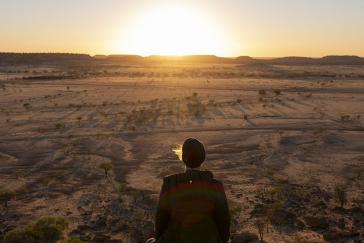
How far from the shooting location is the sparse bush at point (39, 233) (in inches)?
364

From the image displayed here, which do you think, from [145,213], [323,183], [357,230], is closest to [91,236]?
[145,213]

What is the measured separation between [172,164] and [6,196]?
19.6 feet

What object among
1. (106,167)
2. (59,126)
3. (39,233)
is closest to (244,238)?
(39,233)

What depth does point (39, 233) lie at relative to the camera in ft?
31.1

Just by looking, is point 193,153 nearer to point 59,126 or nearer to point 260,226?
point 260,226

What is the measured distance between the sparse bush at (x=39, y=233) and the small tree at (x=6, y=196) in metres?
2.60

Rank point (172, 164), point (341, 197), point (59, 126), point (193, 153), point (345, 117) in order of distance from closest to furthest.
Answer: point (193, 153) → point (341, 197) → point (172, 164) → point (59, 126) → point (345, 117)

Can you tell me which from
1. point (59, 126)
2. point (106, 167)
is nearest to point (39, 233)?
point (106, 167)

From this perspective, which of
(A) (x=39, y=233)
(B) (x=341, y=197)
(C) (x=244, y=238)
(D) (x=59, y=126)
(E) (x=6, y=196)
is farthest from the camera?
(D) (x=59, y=126)

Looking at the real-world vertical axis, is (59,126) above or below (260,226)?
below

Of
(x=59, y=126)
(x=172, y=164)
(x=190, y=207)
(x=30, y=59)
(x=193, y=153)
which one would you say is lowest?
(x=30, y=59)

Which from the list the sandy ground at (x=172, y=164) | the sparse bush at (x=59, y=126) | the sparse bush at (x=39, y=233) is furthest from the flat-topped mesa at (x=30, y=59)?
the sparse bush at (x=39, y=233)

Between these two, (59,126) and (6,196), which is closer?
(6,196)

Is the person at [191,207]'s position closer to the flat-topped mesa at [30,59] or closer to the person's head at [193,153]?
the person's head at [193,153]
